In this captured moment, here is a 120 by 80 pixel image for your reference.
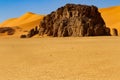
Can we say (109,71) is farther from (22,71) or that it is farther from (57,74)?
(22,71)

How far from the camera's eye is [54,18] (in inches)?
1736

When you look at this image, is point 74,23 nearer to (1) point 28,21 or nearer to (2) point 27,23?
(2) point 27,23

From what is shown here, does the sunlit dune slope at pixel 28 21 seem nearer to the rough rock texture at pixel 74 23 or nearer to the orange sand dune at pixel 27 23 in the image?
the orange sand dune at pixel 27 23

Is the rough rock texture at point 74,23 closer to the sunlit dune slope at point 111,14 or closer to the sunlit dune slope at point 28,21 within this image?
the sunlit dune slope at point 28,21

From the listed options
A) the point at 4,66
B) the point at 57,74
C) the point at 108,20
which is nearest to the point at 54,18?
the point at 4,66

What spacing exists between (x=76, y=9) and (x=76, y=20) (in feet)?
9.49

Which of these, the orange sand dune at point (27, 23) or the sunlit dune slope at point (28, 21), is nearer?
the orange sand dune at point (27, 23)

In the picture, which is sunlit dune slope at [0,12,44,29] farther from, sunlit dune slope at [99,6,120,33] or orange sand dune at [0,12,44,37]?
sunlit dune slope at [99,6,120,33]

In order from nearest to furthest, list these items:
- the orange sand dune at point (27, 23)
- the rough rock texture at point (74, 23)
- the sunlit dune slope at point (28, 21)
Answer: the rough rock texture at point (74, 23)
the orange sand dune at point (27, 23)
the sunlit dune slope at point (28, 21)

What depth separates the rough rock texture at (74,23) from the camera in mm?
39656

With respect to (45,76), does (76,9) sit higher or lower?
higher

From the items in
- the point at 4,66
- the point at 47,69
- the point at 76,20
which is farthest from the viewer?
the point at 76,20

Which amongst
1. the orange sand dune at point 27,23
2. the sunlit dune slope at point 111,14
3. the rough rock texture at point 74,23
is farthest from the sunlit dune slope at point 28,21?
the rough rock texture at point 74,23

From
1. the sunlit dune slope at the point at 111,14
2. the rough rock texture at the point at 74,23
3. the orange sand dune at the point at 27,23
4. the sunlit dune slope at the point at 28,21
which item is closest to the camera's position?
the rough rock texture at the point at 74,23
